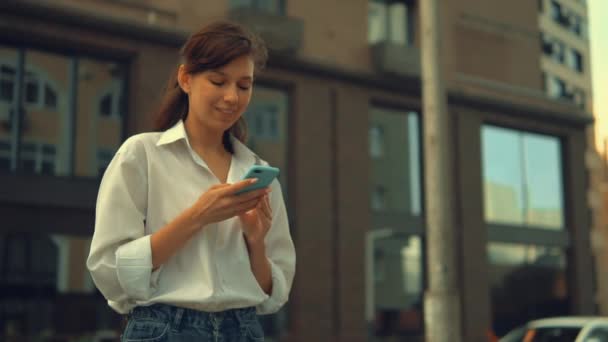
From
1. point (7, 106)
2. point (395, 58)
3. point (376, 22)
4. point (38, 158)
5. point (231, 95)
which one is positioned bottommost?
point (231, 95)

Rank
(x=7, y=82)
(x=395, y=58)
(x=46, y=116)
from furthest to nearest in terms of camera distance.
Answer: (x=395, y=58), (x=46, y=116), (x=7, y=82)

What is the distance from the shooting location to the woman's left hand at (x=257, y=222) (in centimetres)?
193

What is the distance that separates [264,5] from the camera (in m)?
16.7

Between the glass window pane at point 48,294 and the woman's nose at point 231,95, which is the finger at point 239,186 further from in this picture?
the glass window pane at point 48,294

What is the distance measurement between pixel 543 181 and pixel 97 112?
1275 cm

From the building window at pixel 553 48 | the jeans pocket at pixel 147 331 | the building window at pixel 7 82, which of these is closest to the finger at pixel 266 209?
the jeans pocket at pixel 147 331

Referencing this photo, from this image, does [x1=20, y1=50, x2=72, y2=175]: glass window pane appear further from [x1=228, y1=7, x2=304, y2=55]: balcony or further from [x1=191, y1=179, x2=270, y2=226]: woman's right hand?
[x1=191, y1=179, x2=270, y2=226]: woman's right hand

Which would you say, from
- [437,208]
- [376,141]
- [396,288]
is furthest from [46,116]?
[396,288]

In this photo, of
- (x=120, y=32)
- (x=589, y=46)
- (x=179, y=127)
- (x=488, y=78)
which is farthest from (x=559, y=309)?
(x=179, y=127)

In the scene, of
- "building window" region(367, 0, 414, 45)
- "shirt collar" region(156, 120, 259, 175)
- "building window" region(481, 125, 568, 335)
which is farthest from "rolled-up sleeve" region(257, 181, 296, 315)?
"building window" region(481, 125, 568, 335)

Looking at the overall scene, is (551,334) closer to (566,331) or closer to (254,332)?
(566,331)

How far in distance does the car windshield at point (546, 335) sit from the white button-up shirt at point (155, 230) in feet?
28.9

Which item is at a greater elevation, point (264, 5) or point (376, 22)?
point (376, 22)

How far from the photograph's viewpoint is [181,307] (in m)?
1.84
